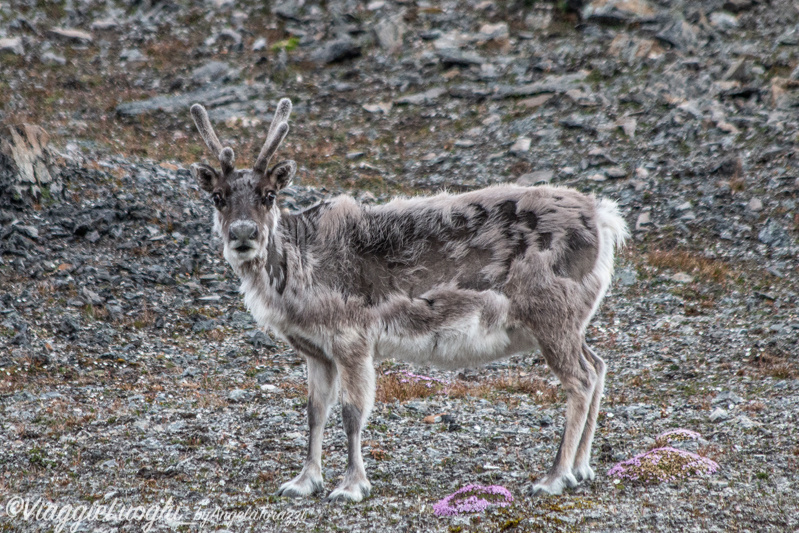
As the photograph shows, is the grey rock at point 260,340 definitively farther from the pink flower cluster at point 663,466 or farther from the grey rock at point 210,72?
the grey rock at point 210,72

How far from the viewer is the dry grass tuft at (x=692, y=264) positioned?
17.1m

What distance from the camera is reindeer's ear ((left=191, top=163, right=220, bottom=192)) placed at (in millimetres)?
9227

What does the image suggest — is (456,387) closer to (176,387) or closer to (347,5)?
(176,387)

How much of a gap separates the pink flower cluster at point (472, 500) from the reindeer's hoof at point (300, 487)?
151cm

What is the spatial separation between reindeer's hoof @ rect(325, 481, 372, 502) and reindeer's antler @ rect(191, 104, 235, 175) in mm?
3813

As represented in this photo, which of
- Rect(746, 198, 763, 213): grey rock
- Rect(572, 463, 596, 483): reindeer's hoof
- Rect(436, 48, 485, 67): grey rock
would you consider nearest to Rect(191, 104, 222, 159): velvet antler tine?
Rect(572, 463, 596, 483): reindeer's hoof

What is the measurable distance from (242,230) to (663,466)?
5.56 metres

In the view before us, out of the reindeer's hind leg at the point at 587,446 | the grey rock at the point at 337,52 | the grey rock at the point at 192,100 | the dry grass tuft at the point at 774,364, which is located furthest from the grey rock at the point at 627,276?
the grey rock at the point at 337,52

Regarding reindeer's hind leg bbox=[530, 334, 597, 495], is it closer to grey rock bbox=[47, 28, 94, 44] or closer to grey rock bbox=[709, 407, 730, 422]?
grey rock bbox=[709, 407, 730, 422]

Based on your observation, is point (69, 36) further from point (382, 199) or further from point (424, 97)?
point (382, 199)

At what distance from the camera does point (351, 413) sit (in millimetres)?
9195

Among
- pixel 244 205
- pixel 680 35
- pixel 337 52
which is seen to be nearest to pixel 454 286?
pixel 244 205

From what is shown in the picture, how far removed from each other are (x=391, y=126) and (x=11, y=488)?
60.2 feet

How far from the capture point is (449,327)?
374 inches
